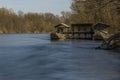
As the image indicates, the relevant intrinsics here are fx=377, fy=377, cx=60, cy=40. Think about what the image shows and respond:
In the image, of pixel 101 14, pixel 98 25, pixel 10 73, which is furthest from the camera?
pixel 101 14

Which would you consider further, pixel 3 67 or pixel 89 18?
pixel 89 18

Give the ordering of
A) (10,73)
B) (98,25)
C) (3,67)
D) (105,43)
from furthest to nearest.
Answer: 1. (98,25)
2. (105,43)
3. (3,67)
4. (10,73)

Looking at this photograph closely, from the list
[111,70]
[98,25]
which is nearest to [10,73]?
[111,70]

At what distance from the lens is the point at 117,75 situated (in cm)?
2278

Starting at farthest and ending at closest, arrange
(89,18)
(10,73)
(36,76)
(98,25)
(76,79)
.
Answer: (89,18)
(98,25)
(10,73)
(36,76)
(76,79)

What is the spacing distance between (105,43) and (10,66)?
73.9 ft

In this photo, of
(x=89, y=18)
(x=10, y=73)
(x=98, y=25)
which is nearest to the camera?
(x=10, y=73)

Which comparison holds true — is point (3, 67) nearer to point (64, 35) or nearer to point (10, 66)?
point (10, 66)

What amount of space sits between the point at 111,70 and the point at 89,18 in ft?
274

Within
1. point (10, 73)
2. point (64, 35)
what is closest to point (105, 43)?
point (10, 73)

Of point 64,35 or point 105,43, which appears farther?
point 64,35

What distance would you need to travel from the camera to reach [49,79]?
2166cm

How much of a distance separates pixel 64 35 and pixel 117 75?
227 feet

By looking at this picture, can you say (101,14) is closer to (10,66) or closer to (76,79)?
(10,66)
